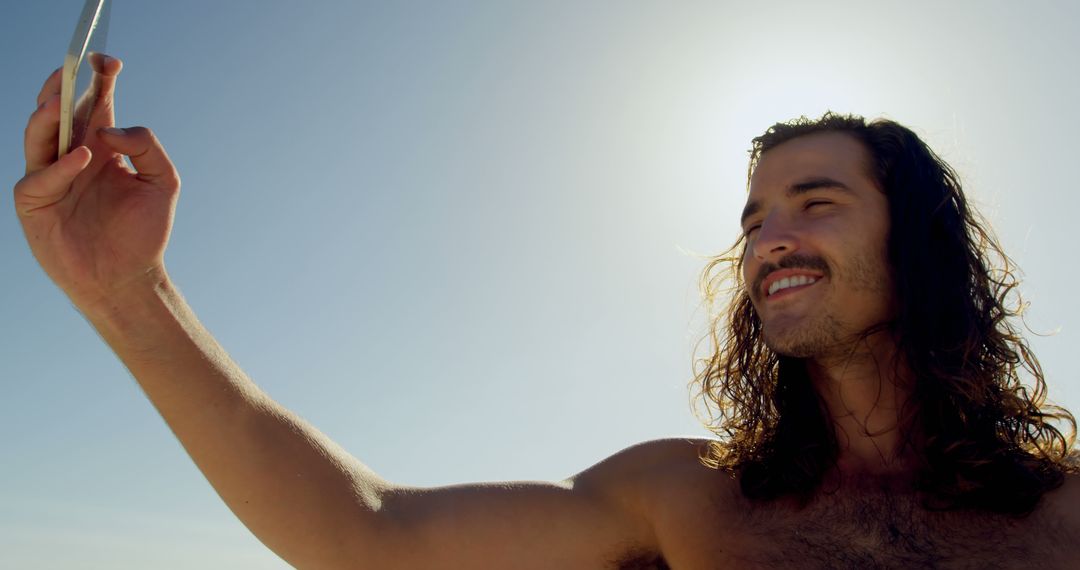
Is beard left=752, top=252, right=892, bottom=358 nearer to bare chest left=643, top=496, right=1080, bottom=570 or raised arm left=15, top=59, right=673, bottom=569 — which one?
bare chest left=643, top=496, right=1080, bottom=570

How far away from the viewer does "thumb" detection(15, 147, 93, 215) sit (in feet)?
7.68

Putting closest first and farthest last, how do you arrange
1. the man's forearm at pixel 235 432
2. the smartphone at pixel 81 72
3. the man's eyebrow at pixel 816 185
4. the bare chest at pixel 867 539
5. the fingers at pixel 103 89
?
1. the smartphone at pixel 81 72
2. the fingers at pixel 103 89
3. the man's forearm at pixel 235 432
4. the bare chest at pixel 867 539
5. the man's eyebrow at pixel 816 185

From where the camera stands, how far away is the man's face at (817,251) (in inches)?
153

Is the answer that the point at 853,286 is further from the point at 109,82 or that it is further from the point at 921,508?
the point at 109,82

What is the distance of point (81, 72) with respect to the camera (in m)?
2.35

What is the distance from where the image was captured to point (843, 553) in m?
3.32

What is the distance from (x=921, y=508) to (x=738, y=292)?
2.17m

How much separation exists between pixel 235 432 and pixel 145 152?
39.2 inches

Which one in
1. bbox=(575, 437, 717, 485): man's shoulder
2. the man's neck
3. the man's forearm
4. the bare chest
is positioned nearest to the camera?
the man's forearm

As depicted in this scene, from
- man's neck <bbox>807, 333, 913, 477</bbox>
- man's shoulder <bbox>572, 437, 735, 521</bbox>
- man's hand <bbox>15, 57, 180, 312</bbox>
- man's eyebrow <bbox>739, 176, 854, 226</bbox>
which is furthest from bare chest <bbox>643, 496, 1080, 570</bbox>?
man's hand <bbox>15, 57, 180, 312</bbox>

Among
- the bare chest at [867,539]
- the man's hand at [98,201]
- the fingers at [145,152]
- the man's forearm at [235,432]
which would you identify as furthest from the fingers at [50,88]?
the bare chest at [867,539]

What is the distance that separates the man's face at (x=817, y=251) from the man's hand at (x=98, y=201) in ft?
9.07

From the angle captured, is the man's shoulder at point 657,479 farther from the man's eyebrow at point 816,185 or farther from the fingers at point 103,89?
the fingers at point 103,89

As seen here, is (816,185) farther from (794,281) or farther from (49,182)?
(49,182)
